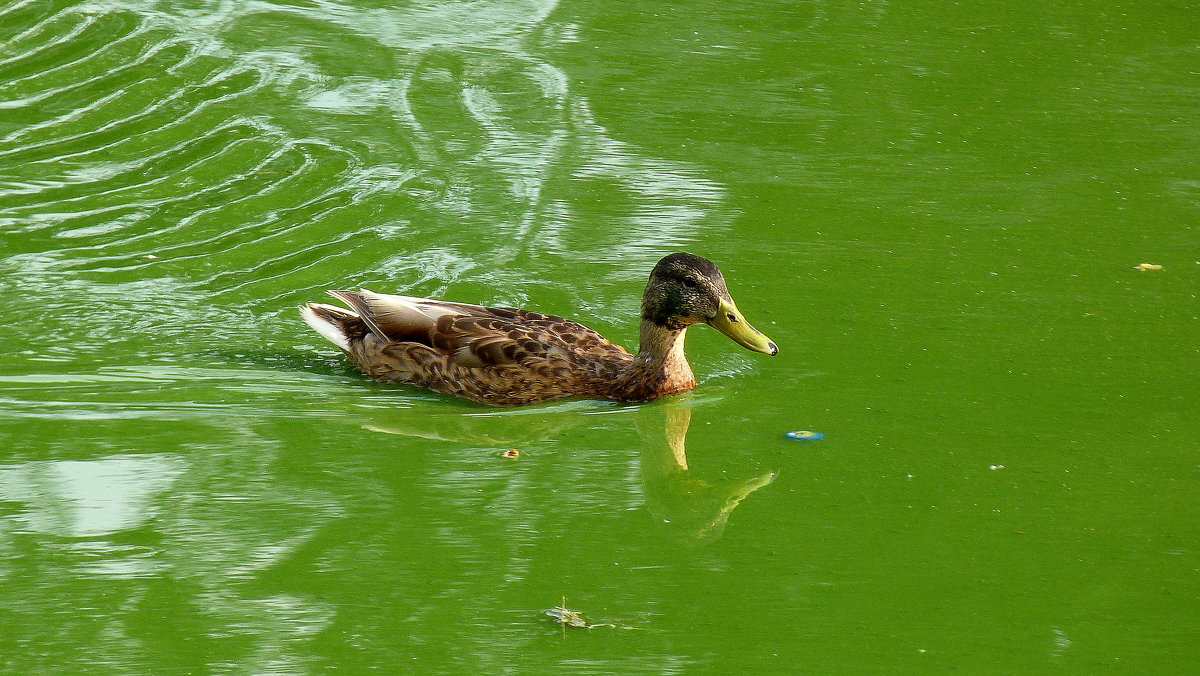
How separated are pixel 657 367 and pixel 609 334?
0.76 meters

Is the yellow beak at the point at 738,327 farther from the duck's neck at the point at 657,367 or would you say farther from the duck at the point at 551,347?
the duck's neck at the point at 657,367

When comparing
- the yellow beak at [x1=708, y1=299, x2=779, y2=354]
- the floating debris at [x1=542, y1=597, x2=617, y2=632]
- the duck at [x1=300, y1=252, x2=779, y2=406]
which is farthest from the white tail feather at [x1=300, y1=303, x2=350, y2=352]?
the floating debris at [x1=542, y1=597, x2=617, y2=632]

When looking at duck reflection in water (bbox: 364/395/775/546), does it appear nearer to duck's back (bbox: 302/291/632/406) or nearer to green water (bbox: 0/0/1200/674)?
green water (bbox: 0/0/1200/674)

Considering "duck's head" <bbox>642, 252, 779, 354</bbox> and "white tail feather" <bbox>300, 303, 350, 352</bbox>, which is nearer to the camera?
"duck's head" <bbox>642, 252, 779, 354</bbox>

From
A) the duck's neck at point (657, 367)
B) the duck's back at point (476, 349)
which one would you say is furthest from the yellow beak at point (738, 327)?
the duck's back at point (476, 349)

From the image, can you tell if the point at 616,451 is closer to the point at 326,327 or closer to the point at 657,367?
the point at 657,367

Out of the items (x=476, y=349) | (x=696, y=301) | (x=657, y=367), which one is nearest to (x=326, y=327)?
(x=476, y=349)

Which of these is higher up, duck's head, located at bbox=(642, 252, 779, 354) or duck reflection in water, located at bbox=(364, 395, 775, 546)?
duck's head, located at bbox=(642, 252, 779, 354)

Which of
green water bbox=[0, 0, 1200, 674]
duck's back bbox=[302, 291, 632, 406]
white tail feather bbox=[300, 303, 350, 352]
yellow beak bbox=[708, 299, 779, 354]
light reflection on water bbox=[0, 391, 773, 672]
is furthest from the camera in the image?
white tail feather bbox=[300, 303, 350, 352]

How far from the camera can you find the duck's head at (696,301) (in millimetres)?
5660

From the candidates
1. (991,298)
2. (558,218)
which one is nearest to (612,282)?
(558,218)

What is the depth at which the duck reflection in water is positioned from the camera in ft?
15.3

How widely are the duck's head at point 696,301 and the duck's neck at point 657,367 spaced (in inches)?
1.4

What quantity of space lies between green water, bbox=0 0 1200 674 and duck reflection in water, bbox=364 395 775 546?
21 mm
